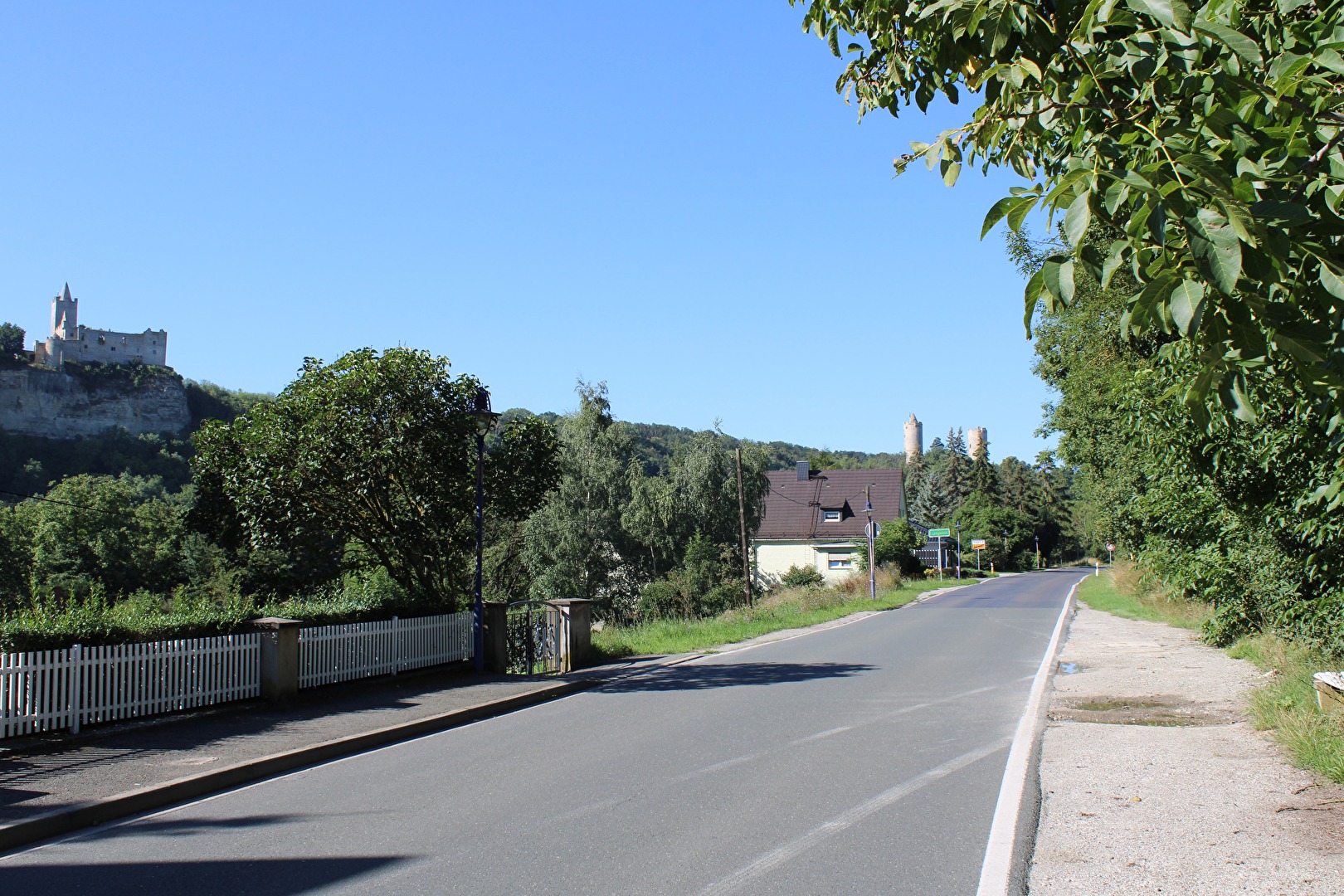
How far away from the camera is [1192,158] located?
3.17 metres

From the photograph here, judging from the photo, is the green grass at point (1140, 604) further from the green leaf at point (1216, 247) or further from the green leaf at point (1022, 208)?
the green leaf at point (1216, 247)

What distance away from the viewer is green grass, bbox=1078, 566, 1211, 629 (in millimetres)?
22156

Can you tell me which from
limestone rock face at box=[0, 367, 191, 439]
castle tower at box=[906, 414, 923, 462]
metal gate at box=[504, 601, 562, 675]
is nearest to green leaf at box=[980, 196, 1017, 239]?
metal gate at box=[504, 601, 562, 675]

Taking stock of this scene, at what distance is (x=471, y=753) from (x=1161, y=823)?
6.04 metres

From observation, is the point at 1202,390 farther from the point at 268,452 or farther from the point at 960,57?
the point at 268,452

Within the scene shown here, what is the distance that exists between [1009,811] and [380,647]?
1050 cm

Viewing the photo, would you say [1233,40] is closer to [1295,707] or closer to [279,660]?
[1295,707]

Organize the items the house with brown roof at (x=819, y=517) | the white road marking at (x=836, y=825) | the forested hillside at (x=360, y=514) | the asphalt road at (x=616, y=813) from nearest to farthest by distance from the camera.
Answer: the white road marking at (x=836, y=825)
the asphalt road at (x=616, y=813)
the forested hillside at (x=360, y=514)
the house with brown roof at (x=819, y=517)

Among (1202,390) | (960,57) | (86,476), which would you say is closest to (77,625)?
(960,57)

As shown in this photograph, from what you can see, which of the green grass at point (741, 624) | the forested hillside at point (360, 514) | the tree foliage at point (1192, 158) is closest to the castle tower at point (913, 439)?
the forested hillside at point (360, 514)

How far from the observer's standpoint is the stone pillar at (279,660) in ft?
41.1

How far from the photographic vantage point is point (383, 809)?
7.17 m

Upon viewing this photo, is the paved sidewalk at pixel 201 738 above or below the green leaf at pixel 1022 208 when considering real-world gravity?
below

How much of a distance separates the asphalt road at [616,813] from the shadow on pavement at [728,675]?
1.87 meters
